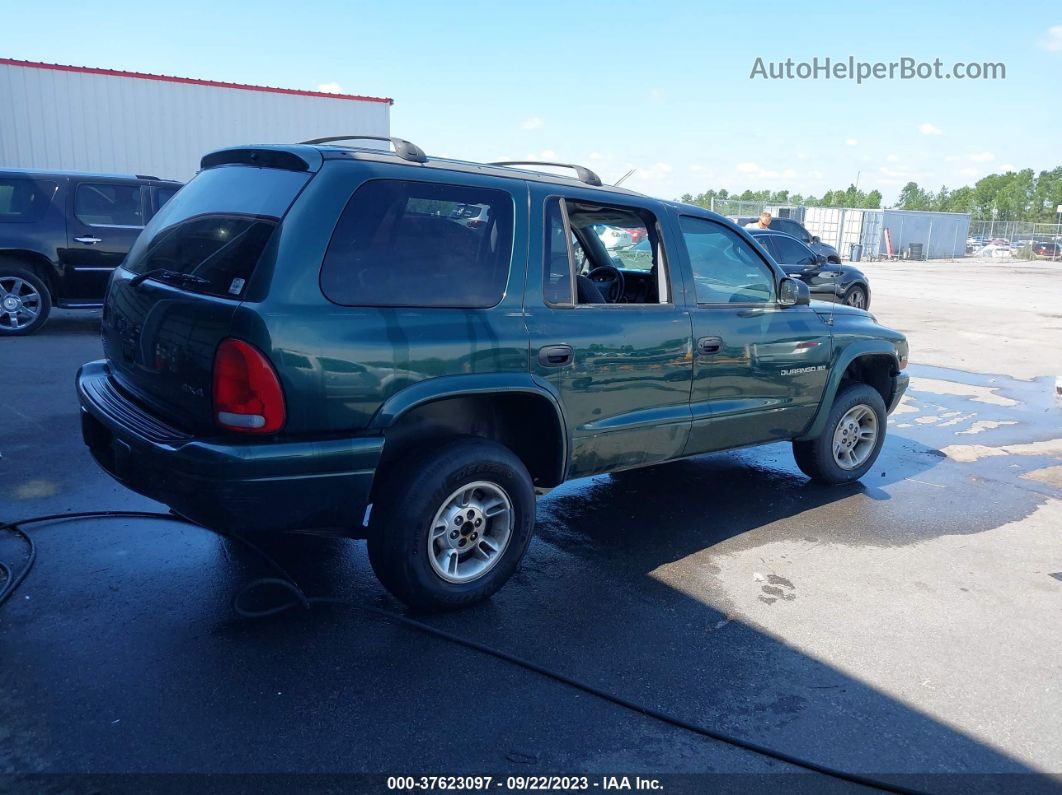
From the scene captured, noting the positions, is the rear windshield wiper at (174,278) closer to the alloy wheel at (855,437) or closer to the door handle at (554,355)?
the door handle at (554,355)

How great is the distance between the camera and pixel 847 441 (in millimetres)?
5734

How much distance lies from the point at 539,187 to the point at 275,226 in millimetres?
1279

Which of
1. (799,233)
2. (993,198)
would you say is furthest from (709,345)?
(993,198)

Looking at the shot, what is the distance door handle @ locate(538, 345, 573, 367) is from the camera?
3740 mm

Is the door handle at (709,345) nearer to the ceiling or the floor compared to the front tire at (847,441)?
nearer to the ceiling

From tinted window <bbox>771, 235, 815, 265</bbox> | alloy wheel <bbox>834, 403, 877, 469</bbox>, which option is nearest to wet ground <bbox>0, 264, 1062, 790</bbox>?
alloy wheel <bbox>834, 403, 877, 469</bbox>

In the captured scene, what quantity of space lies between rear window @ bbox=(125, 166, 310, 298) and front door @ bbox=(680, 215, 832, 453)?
222 centimetres

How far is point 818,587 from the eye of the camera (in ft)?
13.6

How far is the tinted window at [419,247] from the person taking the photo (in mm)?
3266

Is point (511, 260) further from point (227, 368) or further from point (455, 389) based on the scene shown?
point (227, 368)

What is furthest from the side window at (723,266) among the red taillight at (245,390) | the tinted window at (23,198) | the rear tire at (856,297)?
the rear tire at (856,297)

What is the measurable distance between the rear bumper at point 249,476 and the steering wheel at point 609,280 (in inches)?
91.5

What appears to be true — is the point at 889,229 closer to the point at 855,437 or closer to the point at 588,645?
the point at 855,437

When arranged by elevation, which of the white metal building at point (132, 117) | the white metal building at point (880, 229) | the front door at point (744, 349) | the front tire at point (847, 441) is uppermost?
the white metal building at point (132, 117)
